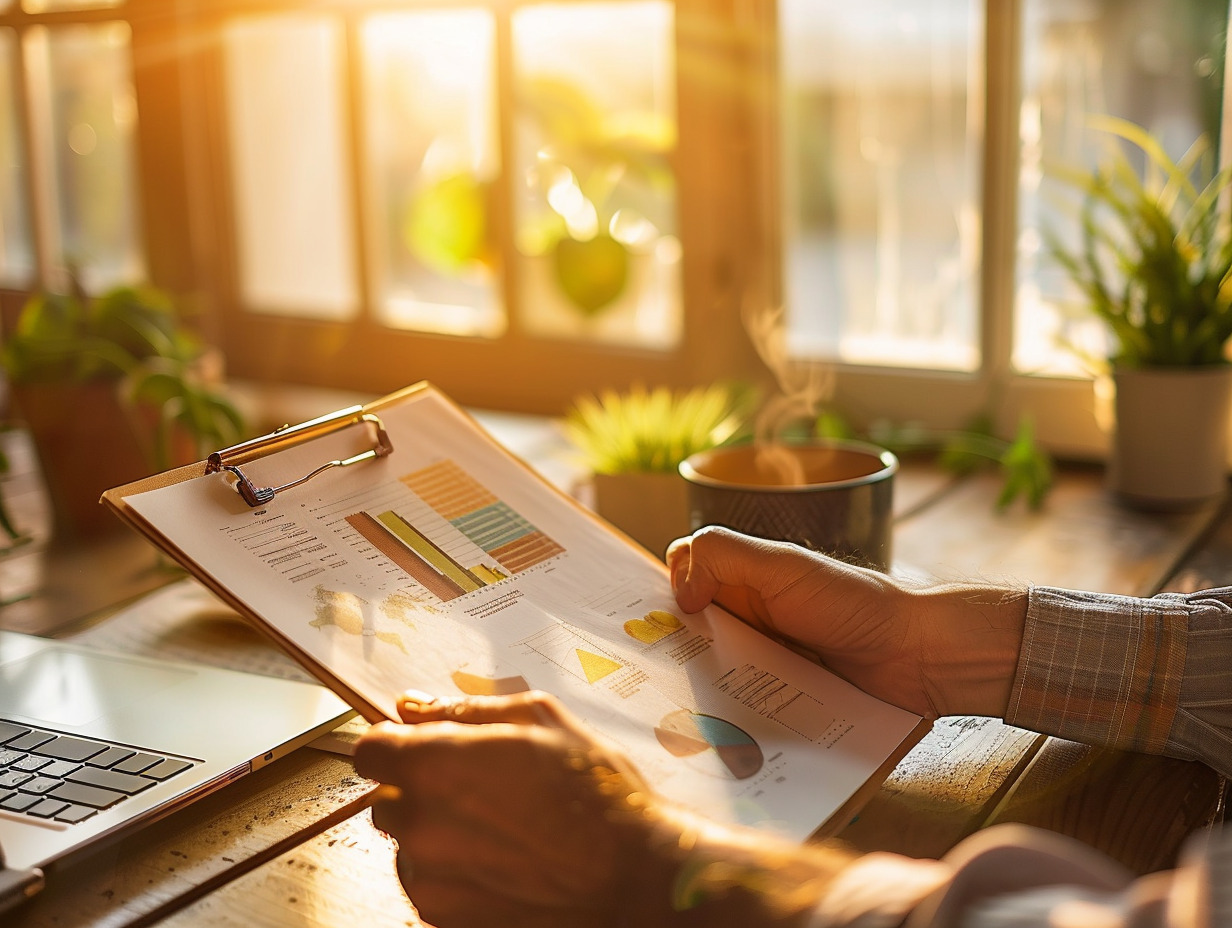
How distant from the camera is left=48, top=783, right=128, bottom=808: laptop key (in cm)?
59

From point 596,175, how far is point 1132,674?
1.05m

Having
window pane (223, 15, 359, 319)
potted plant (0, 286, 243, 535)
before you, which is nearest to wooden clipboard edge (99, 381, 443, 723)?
potted plant (0, 286, 243, 535)

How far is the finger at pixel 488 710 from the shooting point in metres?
0.56

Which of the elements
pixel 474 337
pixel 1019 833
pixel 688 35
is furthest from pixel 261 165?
pixel 1019 833

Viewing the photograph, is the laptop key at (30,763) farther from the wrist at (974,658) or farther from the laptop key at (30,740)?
the wrist at (974,658)

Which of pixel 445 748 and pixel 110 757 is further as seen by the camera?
pixel 110 757

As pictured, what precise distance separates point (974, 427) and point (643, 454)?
1.63 ft

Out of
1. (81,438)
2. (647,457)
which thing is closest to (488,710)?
(647,457)

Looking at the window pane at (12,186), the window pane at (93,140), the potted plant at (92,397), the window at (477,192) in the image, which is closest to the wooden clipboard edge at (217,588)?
the potted plant at (92,397)

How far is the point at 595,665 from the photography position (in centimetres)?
63

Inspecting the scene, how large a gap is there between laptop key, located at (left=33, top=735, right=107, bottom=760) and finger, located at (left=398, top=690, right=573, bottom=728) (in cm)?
19

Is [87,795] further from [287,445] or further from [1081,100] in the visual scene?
[1081,100]

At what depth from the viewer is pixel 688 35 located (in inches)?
55.4

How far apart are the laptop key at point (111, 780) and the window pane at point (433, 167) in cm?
107
